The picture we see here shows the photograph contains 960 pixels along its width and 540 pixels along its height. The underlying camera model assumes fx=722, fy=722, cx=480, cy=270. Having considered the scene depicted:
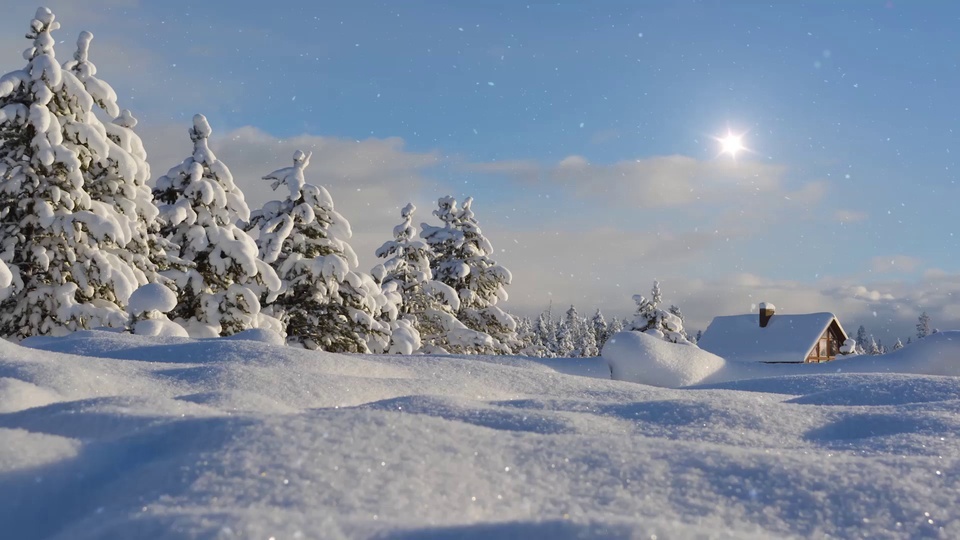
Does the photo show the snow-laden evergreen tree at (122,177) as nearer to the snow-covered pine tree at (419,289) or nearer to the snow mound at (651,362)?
the snow-covered pine tree at (419,289)

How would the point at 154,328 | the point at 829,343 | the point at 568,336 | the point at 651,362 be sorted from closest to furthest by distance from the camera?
the point at 651,362 → the point at 154,328 → the point at 829,343 → the point at 568,336

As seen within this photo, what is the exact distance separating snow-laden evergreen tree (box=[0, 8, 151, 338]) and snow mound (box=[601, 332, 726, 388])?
10.1 m

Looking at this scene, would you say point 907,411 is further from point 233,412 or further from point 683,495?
point 233,412

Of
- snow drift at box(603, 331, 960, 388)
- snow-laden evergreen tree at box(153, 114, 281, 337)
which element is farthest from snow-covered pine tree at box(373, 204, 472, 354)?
snow drift at box(603, 331, 960, 388)

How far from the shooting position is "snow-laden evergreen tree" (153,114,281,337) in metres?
16.1

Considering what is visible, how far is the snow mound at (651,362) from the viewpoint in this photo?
8156 mm

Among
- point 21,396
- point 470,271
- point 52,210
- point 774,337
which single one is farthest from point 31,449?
point 774,337

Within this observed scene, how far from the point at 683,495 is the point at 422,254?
75.0ft

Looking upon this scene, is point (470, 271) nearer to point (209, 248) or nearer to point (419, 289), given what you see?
point (419, 289)

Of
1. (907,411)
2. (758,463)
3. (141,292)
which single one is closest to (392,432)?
(758,463)

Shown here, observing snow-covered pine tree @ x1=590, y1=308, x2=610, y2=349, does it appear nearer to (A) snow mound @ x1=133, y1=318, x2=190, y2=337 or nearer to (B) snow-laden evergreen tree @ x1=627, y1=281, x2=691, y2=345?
(B) snow-laden evergreen tree @ x1=627, y1=281, x2=691, y2=345

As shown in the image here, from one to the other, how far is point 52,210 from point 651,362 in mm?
12176

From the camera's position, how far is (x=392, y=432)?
201 cm

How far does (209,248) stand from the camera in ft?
54.6
